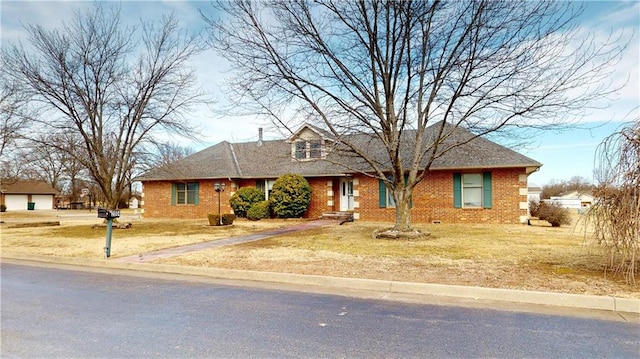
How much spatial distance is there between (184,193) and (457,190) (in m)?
16.3

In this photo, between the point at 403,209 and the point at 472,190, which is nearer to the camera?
the point at 403,209

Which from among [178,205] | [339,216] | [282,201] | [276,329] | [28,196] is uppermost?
[28,196]

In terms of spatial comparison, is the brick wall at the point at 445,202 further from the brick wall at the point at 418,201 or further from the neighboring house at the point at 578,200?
the neighboring house at the point at 578,200

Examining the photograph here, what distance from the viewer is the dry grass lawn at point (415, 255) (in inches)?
284

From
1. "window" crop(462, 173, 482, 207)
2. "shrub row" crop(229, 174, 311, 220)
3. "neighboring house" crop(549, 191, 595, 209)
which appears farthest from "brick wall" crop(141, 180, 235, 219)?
"neighboring house" crop(549, 191, 595, 209)

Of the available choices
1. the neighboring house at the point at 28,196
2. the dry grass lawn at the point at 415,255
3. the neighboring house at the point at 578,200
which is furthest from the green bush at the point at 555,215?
the neighboring house at the point at 28,196

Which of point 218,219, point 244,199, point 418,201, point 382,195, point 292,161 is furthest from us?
point 292,161

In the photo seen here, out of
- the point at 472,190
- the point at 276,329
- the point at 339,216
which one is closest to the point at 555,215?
the point at 472,190

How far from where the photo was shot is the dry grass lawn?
23.7ft

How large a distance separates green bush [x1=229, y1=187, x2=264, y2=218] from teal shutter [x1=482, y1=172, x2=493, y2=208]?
465 inches

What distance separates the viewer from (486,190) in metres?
19.1

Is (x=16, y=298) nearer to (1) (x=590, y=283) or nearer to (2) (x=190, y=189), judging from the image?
(1) (x=590, y=283)

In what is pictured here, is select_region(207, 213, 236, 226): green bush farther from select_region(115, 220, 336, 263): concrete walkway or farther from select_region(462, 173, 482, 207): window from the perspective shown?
select_region(462, 173, 482, 207): window

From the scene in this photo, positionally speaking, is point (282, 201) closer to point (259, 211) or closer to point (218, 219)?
point (259, 211)
